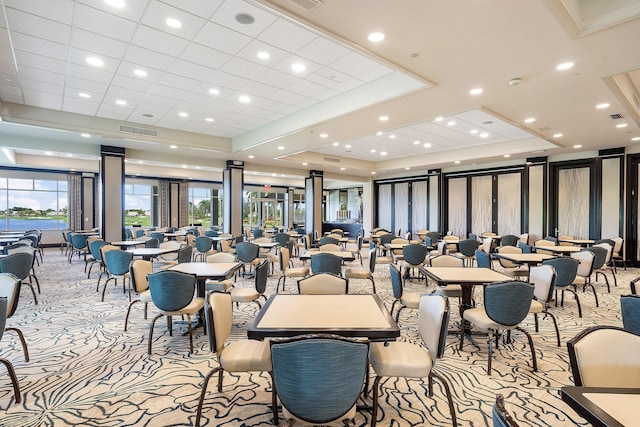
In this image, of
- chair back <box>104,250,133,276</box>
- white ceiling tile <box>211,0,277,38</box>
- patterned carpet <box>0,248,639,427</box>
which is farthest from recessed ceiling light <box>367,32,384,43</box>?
chair back <box>104,250,133,276</box>

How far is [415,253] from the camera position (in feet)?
22.8

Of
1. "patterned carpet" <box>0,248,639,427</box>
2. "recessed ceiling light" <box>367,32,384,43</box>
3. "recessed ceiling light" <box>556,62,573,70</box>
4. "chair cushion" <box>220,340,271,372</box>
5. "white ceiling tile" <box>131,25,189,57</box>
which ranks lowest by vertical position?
"patterned carpet" <box>0,248,639,427</box>

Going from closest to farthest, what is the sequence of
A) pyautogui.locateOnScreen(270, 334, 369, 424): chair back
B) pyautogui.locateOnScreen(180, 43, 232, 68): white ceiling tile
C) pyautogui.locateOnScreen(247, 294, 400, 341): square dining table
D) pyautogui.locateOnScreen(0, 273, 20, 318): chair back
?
pyautogui.locateOnScreen(270, 334, 369, 424): chair back
pyautogui.locateOnScreen(247, 294, 400, 341): square dining table
pyautogui.locateOnScreen(0, 273, 20, 318): chair back
pyautogui.locateOnScreen(180, 43, 232, 68): white ceiling tile

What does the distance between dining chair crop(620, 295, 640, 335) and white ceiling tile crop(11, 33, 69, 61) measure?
7.42 meters

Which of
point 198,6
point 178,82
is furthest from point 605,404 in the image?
point 178,82

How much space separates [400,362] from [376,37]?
3.36 meters

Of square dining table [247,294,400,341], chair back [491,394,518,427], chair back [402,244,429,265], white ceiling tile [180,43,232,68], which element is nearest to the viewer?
chair back [491,394,518,427]

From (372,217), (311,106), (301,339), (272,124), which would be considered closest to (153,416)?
(301,339)

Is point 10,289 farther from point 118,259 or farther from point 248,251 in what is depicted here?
point 248,251

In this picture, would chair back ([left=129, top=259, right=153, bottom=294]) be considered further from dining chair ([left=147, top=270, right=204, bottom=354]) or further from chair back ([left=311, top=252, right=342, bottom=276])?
chair back ([left=311, top=252, right=342, bottom=276])

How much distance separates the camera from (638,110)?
6535 mm

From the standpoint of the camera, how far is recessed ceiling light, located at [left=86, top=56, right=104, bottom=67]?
5.00 m

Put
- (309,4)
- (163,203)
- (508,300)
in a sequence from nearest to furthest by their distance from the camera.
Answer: (309,4)
(508,300)
(163,203)

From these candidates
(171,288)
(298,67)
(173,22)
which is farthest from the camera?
(298,67)
